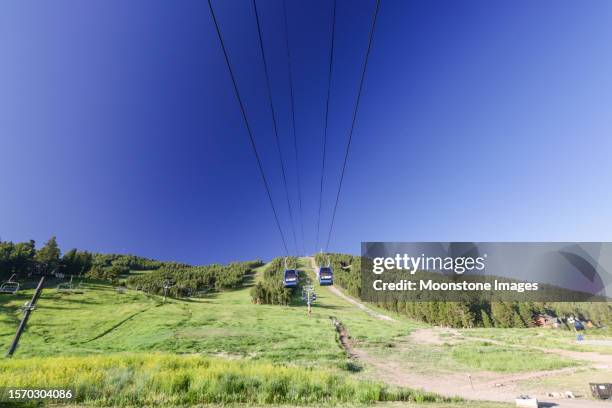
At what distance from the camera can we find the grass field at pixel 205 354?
15797mm

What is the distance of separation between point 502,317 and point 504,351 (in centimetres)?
7261

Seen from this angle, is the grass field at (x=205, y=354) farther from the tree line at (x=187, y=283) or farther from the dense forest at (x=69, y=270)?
the dense forest at (x=69, y=270)

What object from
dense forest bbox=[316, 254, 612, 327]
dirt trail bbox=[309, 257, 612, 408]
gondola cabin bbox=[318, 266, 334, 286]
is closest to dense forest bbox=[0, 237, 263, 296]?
gondola cabin bbox=[318, 266, 334, 286]

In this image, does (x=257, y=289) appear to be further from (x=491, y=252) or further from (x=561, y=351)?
(x=491, y=252)

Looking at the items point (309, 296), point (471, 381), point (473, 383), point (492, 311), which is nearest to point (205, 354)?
point (471, 381)

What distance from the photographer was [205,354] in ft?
112

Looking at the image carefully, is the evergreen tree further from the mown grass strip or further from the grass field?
the mown grass strip

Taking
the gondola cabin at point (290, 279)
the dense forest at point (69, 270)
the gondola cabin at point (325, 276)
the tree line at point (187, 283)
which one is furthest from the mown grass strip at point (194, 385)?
the tree line at point (187, 283)

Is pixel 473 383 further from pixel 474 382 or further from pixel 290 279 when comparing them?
pixel 290 279

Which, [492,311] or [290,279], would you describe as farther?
[492,311]

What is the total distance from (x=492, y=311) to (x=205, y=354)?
347 ft

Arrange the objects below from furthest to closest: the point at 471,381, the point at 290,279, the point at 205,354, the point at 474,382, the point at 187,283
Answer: the point at 187,283 → the point at 290,279 → the point at 205,354 → the point at 474,382 → the point at 471,381

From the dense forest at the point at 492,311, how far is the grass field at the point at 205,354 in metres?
45.2

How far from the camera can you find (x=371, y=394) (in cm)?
1647
